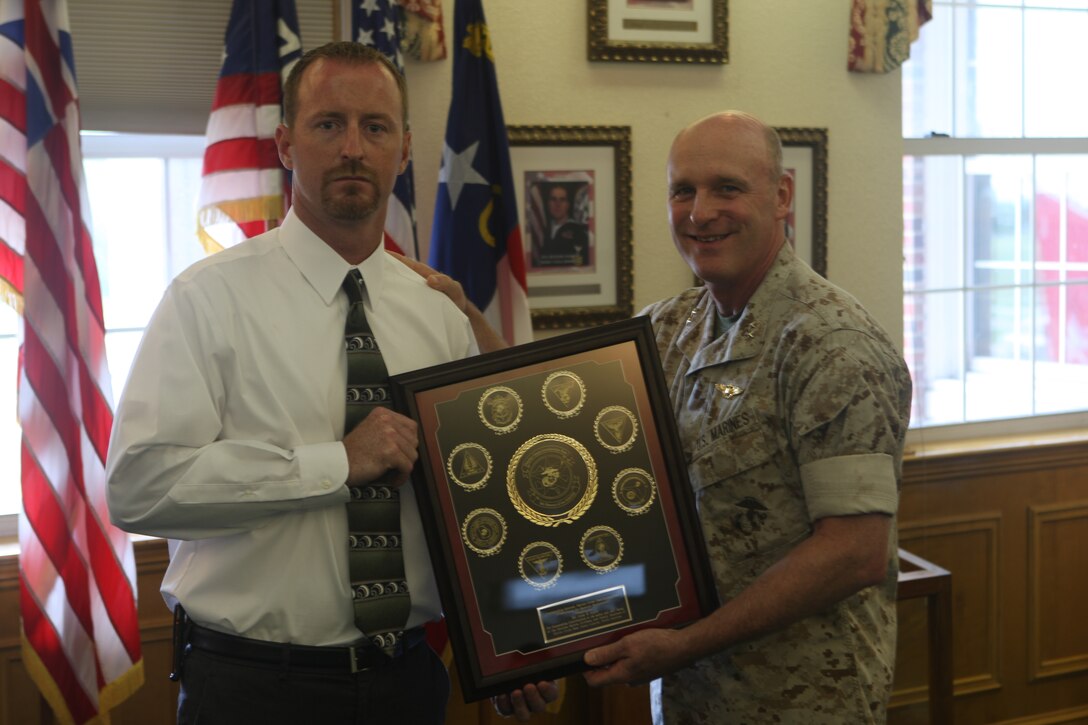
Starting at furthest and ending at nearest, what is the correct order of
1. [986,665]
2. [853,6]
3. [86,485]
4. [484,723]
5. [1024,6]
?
[1024,6] → [986,665] → [853,6] → [484,723] → [86,485]

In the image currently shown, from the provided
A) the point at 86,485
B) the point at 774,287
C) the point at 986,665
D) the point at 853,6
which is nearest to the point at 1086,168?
the point at 853,6

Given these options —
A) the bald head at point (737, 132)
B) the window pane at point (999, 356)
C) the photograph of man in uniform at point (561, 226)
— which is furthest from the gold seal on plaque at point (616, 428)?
the window pane at point (999, 356)

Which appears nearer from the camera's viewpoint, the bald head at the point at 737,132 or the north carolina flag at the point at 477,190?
the bald head at the point at 737,132

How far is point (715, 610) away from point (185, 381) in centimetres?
93

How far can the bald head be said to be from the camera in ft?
5.82

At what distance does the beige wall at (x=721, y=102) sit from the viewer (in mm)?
3227

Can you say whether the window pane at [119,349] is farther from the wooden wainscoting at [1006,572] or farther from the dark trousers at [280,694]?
the wooden wainscoting at [1006,572]

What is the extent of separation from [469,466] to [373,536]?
0.20 m

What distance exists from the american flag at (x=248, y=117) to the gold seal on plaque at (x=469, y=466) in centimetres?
129

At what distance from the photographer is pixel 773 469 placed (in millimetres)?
1713

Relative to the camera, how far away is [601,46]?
330 centimetres

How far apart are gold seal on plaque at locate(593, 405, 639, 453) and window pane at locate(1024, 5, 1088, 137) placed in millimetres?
3197

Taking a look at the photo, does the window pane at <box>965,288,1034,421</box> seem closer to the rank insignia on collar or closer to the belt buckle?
the rank insignia on collar

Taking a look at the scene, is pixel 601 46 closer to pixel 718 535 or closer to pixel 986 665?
pixel 718 535
